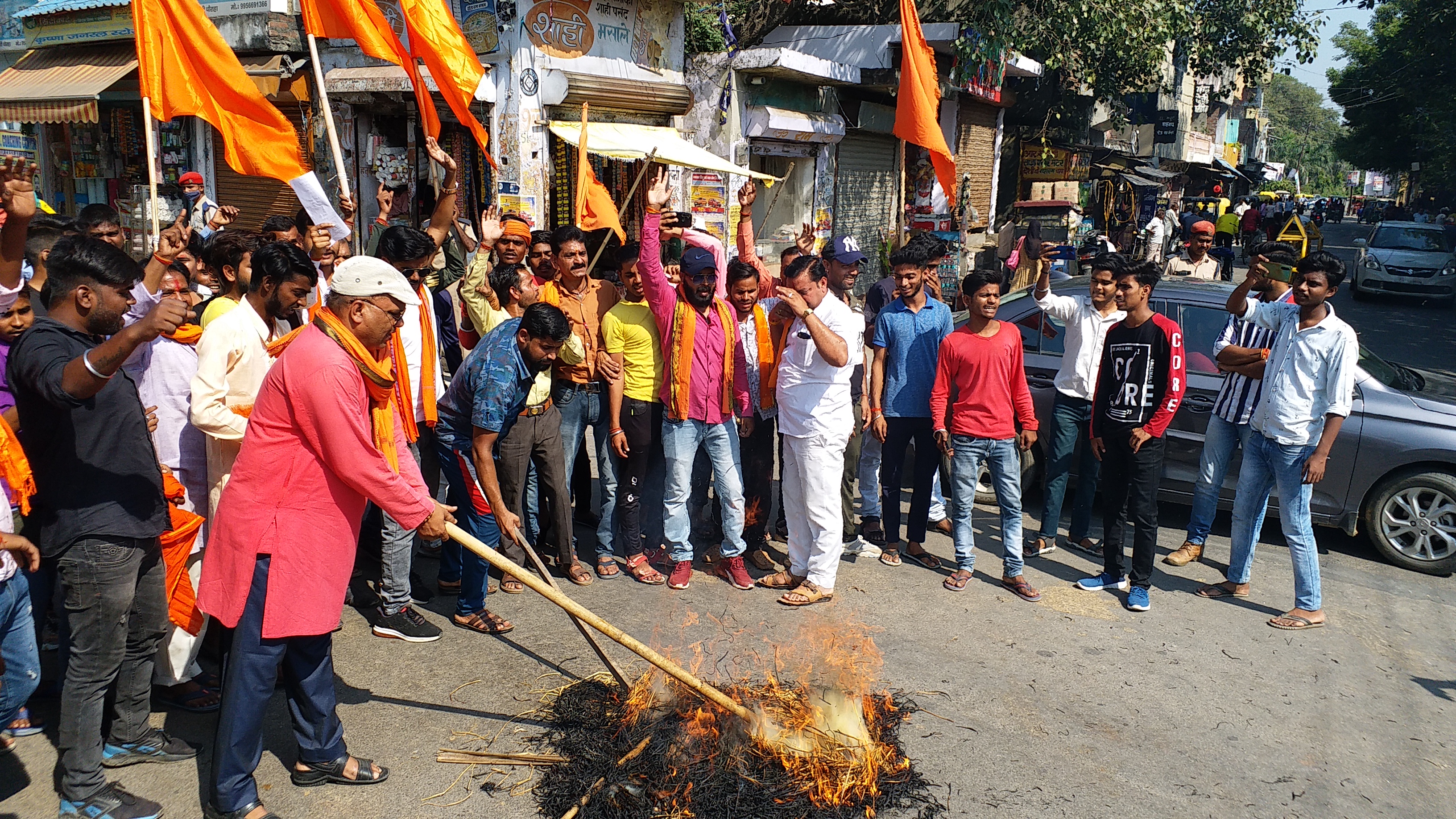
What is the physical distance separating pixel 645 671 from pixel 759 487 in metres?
1.90

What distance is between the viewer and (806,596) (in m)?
5.34

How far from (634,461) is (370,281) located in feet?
8.49

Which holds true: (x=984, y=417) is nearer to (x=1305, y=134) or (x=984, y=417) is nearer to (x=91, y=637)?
(x=91, y=637)

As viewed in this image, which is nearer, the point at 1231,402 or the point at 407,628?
the point at 407,628

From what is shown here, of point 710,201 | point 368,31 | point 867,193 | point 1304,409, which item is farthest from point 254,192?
point 1304,409

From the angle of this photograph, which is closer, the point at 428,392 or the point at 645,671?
the point at 645,671

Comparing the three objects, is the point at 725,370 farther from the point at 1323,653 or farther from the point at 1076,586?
the point at 1323,653

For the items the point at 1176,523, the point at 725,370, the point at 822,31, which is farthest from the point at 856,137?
the point at 725,370

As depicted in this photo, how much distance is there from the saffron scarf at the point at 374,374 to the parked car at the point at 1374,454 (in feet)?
15.1

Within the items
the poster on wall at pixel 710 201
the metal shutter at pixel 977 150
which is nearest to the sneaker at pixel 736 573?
the poster on wall at pixel 710 201

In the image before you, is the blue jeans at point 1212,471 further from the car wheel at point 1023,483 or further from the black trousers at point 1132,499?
the car wheel at point 1023,483

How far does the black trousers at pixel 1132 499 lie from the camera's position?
5.41 m

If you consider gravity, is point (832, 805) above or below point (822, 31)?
below

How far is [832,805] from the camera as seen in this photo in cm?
336
